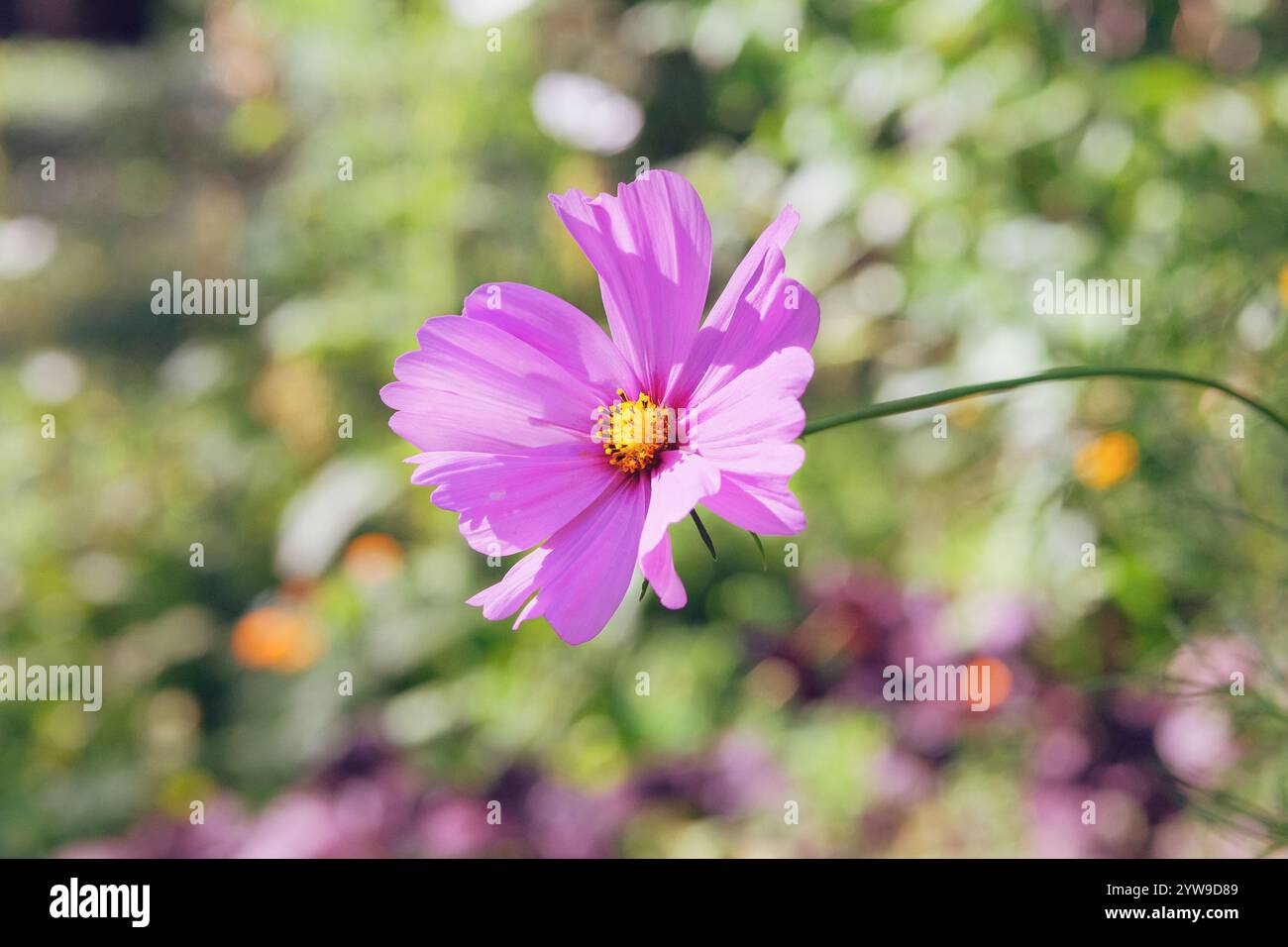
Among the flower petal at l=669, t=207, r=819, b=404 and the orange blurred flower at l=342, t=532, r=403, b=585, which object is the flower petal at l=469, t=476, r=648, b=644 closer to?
the flower petal at l=669, t=207, r=819, b=404

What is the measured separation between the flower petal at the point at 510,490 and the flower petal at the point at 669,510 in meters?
0.03

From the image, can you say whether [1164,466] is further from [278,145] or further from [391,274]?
[278,145]

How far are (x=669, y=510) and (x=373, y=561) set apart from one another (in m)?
1.10

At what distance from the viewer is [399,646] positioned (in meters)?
1.32

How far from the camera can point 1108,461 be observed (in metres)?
1.07

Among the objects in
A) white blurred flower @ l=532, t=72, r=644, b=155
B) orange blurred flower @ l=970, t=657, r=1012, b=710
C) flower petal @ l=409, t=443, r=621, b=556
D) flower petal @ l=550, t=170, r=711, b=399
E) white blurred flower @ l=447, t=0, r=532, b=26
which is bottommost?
orange blurred flower @ l=970, t=657, r=1012, b=710

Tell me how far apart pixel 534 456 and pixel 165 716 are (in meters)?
1.29

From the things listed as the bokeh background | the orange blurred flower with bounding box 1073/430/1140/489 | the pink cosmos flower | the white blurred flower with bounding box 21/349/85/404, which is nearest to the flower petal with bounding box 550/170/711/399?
the pink cosmos flower

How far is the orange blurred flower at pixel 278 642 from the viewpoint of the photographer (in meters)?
1.36

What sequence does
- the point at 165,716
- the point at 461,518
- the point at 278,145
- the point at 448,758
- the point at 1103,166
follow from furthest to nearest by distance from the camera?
the point at 278,145 < the point at 165,716 < the point at 448,758 < the point at 1103,166 < the point at 461,518

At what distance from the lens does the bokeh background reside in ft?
3.46

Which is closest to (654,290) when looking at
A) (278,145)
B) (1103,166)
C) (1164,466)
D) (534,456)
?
(534,456)

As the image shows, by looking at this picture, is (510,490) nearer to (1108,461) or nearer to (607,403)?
(607,403)

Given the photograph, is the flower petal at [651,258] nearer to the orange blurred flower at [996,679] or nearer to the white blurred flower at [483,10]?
the orange blurred flower at [996,679]
